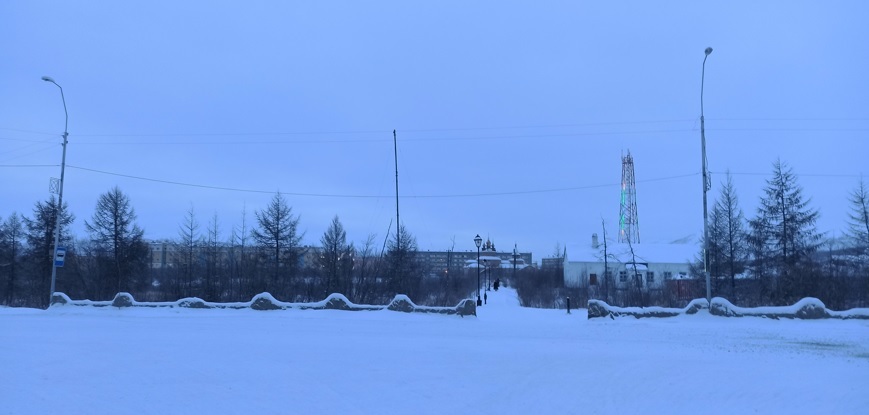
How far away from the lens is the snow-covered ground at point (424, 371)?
28.2ft

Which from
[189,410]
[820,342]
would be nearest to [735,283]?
[820,342]

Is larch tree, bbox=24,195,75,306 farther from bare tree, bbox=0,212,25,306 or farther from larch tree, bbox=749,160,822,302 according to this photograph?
larch tree, bbox=749,160,822,302

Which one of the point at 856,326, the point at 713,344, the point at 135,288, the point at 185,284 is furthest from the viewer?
the point at 135,288

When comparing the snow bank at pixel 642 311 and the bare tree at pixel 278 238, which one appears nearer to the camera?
the snow bank at pixel 642 311

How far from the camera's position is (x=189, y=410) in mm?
8227

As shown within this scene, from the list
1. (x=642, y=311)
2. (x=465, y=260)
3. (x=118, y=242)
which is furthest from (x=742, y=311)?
→ (x=465, y=260)

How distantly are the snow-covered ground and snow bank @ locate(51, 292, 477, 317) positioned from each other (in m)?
4.17

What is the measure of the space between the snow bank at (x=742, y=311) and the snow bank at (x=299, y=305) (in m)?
4.94

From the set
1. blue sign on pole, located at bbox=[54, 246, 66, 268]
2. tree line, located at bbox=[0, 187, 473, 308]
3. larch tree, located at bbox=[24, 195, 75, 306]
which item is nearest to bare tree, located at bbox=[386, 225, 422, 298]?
tree line, located at bbox=[0, 187, 473, 308]

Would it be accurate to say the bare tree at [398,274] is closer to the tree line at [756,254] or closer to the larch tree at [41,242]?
the tree line at [756,254]

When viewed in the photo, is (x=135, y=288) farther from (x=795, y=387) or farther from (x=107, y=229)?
(x=795, y=387)

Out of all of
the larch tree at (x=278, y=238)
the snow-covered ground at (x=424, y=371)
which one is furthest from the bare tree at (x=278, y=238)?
the snow-covered ground at (x=424, y=371)

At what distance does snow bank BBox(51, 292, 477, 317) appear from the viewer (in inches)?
908

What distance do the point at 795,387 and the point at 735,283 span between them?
37.3m
